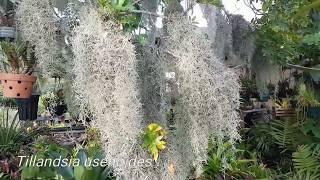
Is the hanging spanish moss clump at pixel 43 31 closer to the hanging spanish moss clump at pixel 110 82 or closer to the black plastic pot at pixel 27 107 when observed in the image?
the hanging spanish moss clump at pixel 110 82

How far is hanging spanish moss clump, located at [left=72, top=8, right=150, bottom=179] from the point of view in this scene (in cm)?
128

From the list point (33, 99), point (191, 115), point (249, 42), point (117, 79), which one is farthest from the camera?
point (249, 42)

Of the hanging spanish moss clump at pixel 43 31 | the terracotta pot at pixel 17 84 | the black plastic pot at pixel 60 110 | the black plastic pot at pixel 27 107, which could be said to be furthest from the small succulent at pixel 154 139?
the black plastic pot at pixel 60 110

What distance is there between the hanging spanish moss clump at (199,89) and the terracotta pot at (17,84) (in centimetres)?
74

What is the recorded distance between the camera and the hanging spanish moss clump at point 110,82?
128cm

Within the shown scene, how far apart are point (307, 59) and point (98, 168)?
2.01 meters

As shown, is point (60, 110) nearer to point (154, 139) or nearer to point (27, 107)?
point (27, 107)

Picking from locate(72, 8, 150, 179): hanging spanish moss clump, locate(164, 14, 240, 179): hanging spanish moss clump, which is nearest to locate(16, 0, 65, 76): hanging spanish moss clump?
locate(72, 8, 150, 179): hanging spanish moss clump

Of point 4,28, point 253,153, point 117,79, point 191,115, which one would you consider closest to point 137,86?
point 117,79

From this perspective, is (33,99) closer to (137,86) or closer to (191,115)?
(137,86)

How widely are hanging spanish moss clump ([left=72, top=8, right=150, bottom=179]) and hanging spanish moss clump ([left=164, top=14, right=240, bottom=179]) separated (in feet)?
0.63

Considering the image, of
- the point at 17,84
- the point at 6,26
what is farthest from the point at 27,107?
the point at 6,26

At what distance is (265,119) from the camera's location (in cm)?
387

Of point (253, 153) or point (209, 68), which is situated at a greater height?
point (209, 68)
